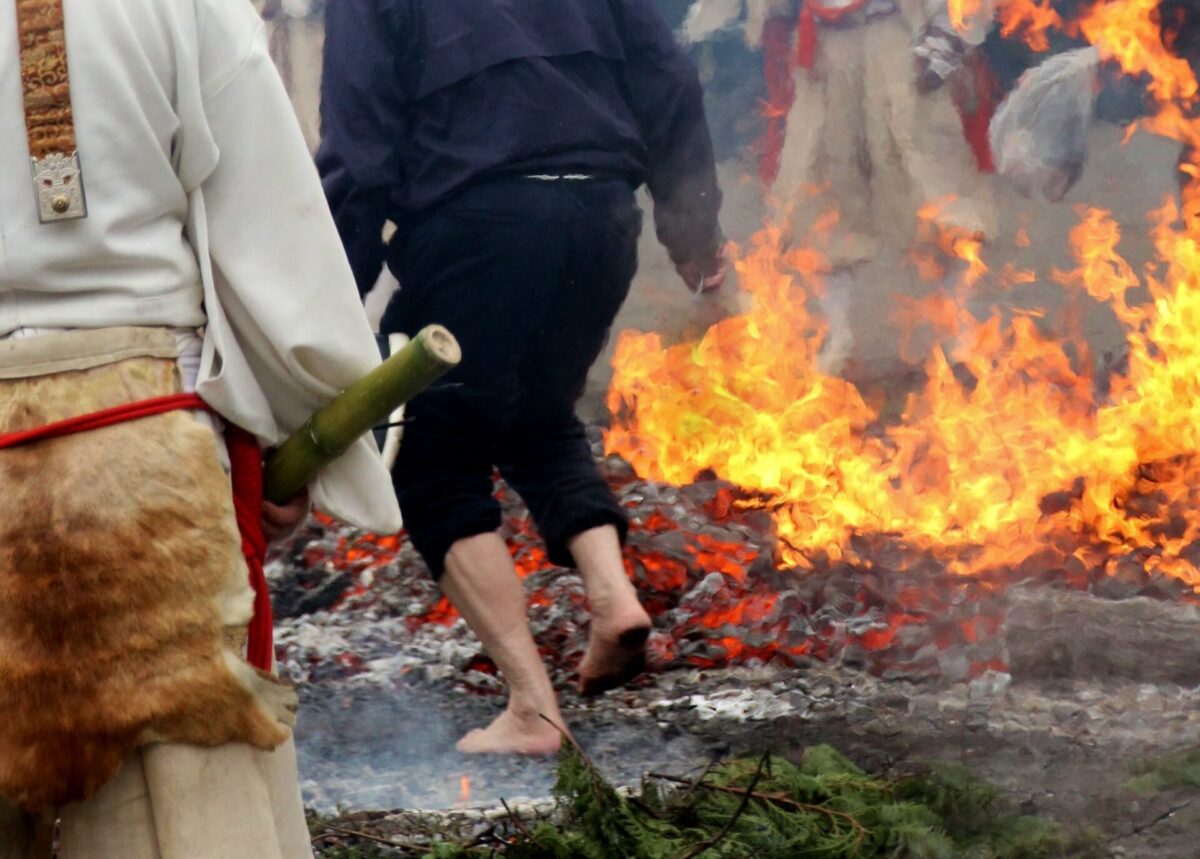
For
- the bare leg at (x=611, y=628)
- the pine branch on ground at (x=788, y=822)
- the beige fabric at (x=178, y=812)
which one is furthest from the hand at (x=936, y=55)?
the beige fabric at (x=178, y=812)

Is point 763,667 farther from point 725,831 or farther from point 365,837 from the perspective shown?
point 365,837

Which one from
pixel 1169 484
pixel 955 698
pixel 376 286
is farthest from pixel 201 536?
pixel 1169 484

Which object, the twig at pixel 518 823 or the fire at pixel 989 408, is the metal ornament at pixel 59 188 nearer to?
the twig at pixel 518 823

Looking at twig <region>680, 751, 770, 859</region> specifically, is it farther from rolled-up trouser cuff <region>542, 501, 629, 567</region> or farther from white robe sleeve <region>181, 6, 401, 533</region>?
white robe sleeve <region>181, 6, 401, 533</region>

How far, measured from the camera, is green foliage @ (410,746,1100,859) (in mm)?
3467

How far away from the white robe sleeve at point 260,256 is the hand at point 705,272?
5.57 feet

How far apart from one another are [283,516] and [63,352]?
1.59ft

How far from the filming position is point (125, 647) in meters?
2.15

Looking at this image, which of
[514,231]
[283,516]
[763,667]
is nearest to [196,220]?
[283,516]

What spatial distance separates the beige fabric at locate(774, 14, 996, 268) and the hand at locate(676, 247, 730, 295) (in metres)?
0.20

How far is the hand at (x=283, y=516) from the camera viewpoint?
98.0 inches

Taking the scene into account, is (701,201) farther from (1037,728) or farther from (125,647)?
(125,647)

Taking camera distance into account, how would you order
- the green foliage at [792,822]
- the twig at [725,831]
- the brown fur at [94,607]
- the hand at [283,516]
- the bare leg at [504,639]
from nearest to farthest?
the brown fur at [94,607]
the hand at [283,516]
the twig at [725,831]
the green foliage at [792,822]
the bare leg at [504,639]

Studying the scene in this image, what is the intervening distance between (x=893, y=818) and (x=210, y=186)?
220 cm
